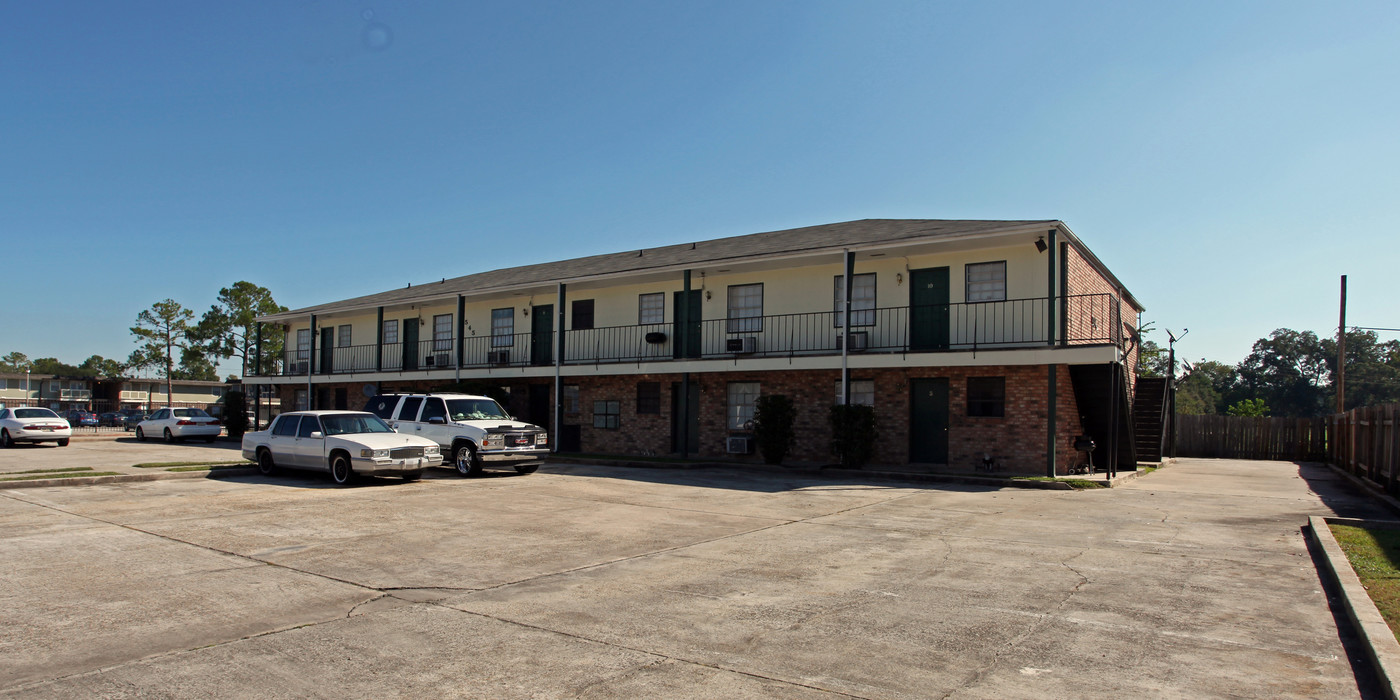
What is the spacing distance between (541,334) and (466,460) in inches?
380

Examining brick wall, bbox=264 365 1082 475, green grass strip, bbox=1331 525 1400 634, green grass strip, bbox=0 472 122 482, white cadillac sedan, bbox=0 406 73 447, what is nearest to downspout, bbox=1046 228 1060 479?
brick wall, bbox=264 365 1082 475

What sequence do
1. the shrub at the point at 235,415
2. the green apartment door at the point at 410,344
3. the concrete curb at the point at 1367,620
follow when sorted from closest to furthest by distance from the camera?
the concrete curb at the point at 1367,620 < the green apartment door at the point at 410,344 < the shrub at the point at 235,415

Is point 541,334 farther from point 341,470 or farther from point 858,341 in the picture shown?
point 341,470

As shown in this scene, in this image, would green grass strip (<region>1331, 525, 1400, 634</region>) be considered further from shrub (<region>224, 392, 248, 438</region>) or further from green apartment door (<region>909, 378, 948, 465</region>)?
shrub (<region>224, 392, 248, 438</region>)

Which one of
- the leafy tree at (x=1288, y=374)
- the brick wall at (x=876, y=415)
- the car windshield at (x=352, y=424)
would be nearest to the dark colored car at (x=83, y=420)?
the brick wall at (x=876, y=415)

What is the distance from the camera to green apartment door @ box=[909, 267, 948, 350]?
753 inches

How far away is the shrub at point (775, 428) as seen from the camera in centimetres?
1938

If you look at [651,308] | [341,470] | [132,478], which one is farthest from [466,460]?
[651,308]

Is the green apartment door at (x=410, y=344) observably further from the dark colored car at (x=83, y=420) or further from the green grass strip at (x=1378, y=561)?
the dark colored car at (x=83, y=420)

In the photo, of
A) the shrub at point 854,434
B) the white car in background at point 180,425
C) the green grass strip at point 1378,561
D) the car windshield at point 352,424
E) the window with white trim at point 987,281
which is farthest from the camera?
the white car in background at point 180,425

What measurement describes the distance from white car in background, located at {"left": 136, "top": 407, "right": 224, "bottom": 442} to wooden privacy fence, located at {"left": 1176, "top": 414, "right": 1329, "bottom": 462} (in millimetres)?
34695

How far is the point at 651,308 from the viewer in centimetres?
2392

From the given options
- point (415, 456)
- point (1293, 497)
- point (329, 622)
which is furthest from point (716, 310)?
point (329, 622)

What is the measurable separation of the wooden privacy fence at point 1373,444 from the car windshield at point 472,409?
1627 centimetres
